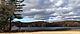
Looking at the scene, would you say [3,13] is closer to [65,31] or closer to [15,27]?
[15,27]

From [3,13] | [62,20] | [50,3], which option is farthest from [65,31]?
[3,13]

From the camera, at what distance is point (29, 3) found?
19.6 ft

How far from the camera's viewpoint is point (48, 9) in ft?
19.6

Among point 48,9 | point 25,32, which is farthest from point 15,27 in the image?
point 48,9

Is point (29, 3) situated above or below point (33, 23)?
above

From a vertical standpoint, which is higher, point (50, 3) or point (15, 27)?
point (50, 3)

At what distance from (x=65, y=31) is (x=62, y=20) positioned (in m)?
0.22

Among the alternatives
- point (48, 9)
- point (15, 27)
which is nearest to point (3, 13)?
point (15, 27)

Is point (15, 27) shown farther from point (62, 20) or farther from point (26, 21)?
point (62, 20)

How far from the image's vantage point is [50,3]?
236 inches

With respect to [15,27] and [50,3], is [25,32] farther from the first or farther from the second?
[50,3]

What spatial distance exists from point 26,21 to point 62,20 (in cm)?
68

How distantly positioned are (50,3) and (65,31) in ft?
1.97

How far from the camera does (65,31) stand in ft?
19.4
